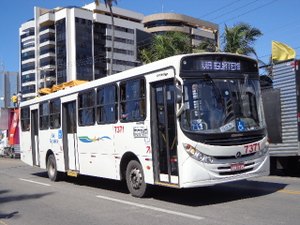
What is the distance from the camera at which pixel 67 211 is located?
10055mm

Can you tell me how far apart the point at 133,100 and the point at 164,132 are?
1457 mm

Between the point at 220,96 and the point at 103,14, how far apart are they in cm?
11938

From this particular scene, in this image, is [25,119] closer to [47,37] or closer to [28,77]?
[47,37]

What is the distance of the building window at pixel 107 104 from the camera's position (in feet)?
40.1

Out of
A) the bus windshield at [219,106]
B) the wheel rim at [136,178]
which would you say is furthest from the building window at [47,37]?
the bus windshield at [219,106]

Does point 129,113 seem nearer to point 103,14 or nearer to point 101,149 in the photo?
point 101,149

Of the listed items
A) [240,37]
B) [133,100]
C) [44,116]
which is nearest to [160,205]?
[133,100]

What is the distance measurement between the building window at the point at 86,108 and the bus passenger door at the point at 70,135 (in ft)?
1.88

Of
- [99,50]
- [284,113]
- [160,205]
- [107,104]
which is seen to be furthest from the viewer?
[99,50]

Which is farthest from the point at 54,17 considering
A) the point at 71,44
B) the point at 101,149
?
the point at 101,149

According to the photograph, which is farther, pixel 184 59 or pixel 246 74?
pixel 246 74

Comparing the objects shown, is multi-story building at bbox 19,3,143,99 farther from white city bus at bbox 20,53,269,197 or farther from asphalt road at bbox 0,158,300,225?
white city bus at bbox 20,53,269,197

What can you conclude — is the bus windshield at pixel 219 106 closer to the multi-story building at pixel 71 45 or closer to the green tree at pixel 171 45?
the green tree at pixel 171 45

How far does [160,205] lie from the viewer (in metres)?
10.1
